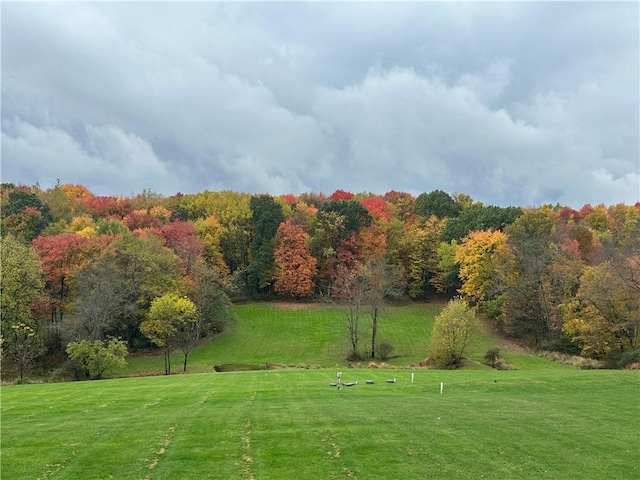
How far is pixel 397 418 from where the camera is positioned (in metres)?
19.1

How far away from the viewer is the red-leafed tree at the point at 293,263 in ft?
273

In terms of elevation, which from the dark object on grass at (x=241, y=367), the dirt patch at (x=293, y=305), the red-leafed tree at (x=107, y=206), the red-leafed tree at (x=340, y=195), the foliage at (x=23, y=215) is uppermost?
the red-leafed tree at (x=340, y=195)

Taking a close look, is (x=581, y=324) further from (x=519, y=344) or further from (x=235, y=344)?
(x=235, y=344)

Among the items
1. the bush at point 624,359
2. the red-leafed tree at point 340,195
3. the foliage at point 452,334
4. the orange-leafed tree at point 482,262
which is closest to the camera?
the bush at point 624,359

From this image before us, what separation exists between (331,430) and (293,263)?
66558mm

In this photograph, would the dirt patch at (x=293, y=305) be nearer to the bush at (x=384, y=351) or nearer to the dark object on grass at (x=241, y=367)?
the dark object on grass at (x=241, y=367)

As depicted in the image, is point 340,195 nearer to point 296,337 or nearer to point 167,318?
point 296,337

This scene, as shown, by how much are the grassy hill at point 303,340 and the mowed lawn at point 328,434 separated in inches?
1124

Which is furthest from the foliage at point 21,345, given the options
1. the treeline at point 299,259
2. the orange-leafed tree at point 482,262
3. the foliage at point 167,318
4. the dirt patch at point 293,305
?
the orange-leafed tree at point 482,262

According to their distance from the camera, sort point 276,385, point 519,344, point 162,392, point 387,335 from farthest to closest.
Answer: point 387,335
point 519,344
point 276,385
point 162,392

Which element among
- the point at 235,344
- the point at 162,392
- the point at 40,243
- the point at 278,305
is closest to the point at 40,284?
the point at 40,243

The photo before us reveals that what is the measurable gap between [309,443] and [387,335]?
178ft

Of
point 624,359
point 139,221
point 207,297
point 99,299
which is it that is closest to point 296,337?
point 207,297

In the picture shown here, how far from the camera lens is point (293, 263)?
83.3 m
